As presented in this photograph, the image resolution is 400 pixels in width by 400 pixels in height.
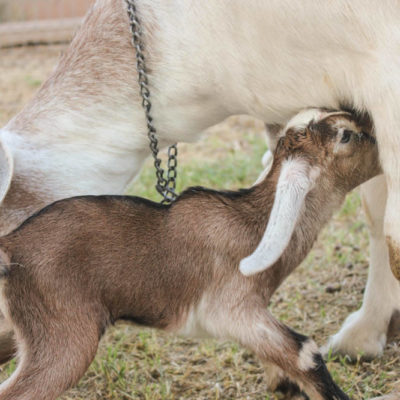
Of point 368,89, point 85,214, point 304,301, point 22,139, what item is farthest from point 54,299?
point 304,301

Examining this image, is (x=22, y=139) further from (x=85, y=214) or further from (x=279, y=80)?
(x=279, y=80)

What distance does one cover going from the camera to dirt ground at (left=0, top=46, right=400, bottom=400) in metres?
3.11

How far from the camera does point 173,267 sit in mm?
2650

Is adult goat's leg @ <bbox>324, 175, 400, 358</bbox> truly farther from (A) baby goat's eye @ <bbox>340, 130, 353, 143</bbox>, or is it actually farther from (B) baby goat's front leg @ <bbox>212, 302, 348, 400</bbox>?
(B) baby goat's front leg @ <bbox>212, 302, 348, 400</bbox>

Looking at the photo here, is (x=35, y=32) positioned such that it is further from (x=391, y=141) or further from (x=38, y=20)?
(x=391, y=141)

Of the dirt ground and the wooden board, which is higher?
the wooden board

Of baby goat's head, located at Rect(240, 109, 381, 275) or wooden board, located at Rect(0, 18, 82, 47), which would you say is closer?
baby goat's head, located at Rect(240, 109, 381, 275)

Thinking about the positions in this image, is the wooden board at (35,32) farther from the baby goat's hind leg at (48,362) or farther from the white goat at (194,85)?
the baby goat's hind leg at (48,362)

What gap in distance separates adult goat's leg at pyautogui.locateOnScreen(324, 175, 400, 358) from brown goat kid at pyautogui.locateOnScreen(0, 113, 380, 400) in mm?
506

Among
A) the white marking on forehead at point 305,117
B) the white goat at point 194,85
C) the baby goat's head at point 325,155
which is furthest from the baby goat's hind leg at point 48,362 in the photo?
the white marking on forehead at point 305,117

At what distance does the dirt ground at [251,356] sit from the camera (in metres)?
3.11

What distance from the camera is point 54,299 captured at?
8.21ft

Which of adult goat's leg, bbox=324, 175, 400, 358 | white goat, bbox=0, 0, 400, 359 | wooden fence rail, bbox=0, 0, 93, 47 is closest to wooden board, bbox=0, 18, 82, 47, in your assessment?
wooden fence rail, bbox=0, 0, 93, 47

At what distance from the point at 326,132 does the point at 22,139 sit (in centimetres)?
110
